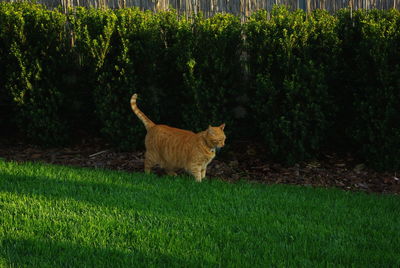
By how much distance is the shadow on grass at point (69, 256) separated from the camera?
405 centimetres

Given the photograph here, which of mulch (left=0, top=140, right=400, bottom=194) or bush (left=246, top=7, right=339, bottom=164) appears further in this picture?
bush (left=246, top=7, right=339, bottom=164)

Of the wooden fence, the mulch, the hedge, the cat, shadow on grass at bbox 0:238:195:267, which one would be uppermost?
the wooden fence

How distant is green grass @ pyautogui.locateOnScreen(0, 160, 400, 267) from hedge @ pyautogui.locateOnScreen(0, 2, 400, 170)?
4.55 ft

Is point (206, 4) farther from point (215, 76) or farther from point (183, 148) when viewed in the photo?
point (183, 148)

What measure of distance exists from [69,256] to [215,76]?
13.4 feet

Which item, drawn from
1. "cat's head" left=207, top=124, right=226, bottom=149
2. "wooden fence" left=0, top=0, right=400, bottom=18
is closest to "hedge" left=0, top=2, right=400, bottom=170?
"wooden fence" left=0, top=0, right=400, bottom=18

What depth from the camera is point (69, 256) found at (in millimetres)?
4168

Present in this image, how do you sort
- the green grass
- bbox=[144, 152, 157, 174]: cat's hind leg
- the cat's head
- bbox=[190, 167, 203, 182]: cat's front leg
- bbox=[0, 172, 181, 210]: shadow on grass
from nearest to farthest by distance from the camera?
the green grass < bbox=[0, 172, 181, 210]: shadow on grass < the cat's head < bbox=[190, 167, 203, 182]: cat's front leg < bbox=[144, 152, 157, 174]: cat's hind leg

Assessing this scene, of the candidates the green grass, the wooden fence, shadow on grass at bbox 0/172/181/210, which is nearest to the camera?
the green grass

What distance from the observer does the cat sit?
21.4 ft

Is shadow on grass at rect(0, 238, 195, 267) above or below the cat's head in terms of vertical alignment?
below

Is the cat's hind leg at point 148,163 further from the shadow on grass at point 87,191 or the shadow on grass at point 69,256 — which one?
the shadow on grass at point 69,256

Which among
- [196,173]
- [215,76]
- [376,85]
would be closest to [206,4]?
[215,76]

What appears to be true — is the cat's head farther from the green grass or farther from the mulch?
the mulch
